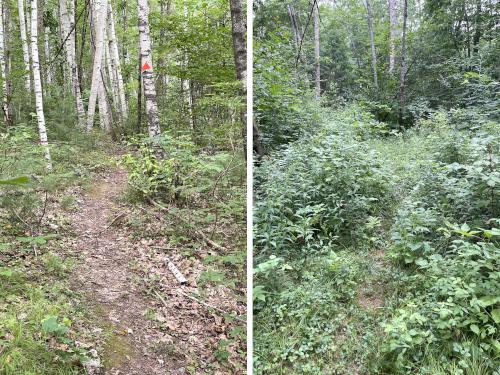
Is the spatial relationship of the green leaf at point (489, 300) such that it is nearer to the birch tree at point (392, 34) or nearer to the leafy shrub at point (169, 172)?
the leafy shrub at point (169, 172)

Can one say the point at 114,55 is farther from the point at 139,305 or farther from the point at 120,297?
the point at 139,305

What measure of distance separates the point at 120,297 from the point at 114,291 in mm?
104

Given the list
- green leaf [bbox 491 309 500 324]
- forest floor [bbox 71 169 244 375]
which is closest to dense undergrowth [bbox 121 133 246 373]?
forest floor [bbox 71 169 244 375]

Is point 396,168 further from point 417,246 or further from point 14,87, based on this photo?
point 14,87

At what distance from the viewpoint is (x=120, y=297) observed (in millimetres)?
3199

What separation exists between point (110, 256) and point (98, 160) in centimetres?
390

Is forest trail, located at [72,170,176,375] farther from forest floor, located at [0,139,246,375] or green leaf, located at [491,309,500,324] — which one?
green leaf, located at [491,309,500,324]

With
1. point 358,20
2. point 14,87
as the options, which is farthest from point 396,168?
point 14,87

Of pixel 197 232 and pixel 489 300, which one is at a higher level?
pixel 489 300

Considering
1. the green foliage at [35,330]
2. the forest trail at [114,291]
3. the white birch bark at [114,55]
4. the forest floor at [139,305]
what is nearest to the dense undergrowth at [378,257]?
the forest floor at [139,305]

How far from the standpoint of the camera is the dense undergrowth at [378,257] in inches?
81.5

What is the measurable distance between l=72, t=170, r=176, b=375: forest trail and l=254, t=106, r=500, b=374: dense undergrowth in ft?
2.87

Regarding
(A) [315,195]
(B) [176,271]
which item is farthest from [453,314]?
(B) [176,271]

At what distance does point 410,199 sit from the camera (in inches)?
124
